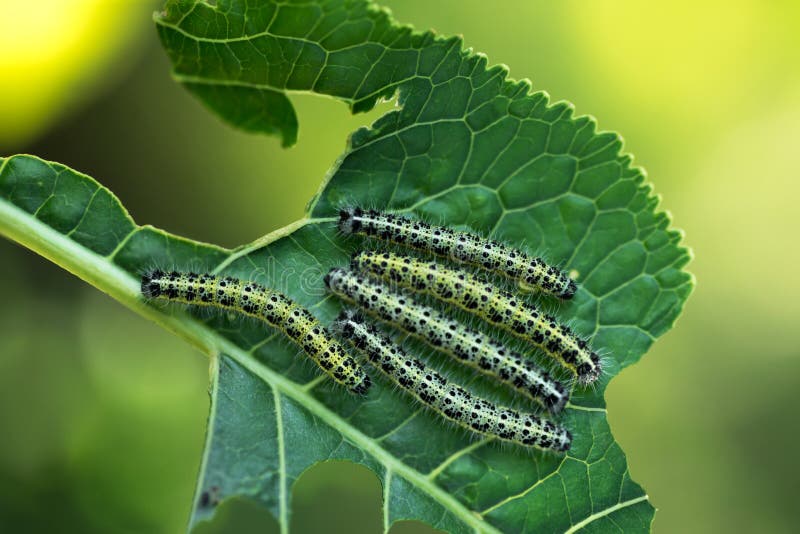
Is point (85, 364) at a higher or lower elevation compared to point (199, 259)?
lower

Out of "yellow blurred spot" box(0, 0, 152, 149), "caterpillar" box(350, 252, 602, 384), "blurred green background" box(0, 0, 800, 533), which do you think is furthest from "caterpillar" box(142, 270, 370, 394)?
"yellow blurred spot" box(0, 0, 152, 149)

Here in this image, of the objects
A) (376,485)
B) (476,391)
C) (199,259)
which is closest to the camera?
(199,259)

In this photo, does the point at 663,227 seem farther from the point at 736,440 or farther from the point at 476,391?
the point at 736,440

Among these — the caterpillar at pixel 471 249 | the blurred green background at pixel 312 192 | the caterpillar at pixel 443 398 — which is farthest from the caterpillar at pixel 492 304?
the blurred green background at pixel 312 192

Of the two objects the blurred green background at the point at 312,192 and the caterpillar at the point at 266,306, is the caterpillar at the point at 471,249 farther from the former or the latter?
the blurred green background at the point at 312,192

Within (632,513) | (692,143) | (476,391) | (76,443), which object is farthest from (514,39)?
(76,443)

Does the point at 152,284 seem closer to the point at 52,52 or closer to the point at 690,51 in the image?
the point at 52,52

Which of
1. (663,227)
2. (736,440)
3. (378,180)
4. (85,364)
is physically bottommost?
(85,364)
